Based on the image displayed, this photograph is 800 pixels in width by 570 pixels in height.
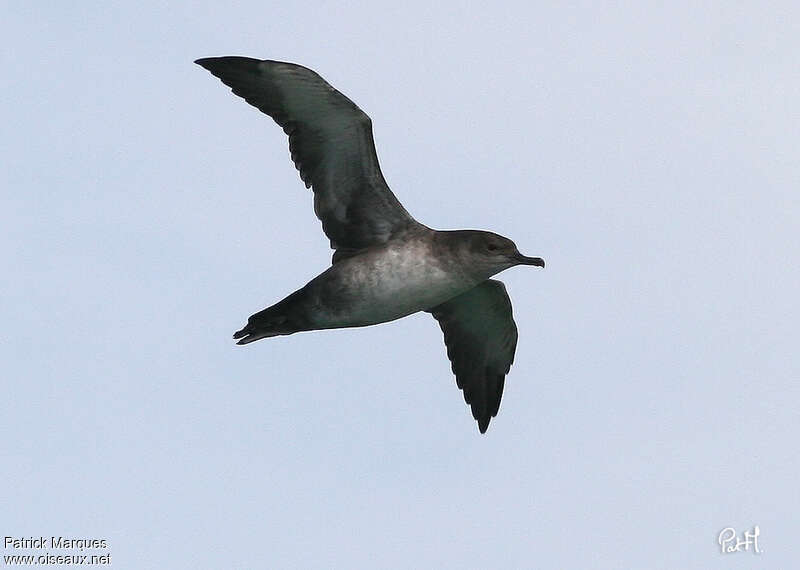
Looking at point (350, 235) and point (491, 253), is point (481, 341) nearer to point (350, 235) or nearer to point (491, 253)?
point (350, 235)

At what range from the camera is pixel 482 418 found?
63.6 ft

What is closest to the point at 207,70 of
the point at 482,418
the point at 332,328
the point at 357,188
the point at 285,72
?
the point at 285,72

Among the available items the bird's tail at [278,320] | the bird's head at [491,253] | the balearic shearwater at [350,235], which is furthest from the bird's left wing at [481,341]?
the bird's tail at [278,320]

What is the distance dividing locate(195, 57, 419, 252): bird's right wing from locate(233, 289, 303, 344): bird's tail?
0.91 meters

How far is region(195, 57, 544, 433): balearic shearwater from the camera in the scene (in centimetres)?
1641

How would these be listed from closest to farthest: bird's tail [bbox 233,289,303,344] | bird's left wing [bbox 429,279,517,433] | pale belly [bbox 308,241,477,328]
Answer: pale belly [bbox 308,241,477,328] < bird's tail [bbox 233,289,303,344] < bird's left wing [bbox 429,279,517,433]

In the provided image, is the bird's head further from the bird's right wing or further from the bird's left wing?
the bird's left wing

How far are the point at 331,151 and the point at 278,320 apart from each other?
2042 mm

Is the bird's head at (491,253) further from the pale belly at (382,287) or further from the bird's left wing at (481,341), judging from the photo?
the bird's left wing at (481,341)

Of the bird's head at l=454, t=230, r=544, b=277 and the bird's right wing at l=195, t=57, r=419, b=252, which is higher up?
the bird's right wing at l=195, t=57, r=419, b=252

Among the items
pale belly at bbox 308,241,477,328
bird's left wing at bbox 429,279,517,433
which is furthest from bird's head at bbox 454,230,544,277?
bird's left wing at bbox 429,279,517,433

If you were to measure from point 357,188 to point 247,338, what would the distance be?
2.15 meters

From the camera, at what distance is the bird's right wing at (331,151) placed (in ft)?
55.4

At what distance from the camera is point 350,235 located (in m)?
17.3
